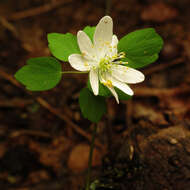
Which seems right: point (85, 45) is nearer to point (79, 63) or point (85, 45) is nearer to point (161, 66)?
point (79, 63)

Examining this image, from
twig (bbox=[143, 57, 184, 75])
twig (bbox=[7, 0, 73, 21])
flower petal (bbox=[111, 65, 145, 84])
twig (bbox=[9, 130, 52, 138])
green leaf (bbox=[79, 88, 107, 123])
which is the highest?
twig (bbox=[7, 0, 73, 21])

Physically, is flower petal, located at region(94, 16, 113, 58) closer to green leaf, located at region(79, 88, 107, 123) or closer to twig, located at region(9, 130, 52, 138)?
green leaf, located at region(79, 88, 107, 123)

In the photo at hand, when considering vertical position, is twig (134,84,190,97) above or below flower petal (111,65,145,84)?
above

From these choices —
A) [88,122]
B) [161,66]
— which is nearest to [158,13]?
[161,66]

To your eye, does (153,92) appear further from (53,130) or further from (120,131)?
(53,130)

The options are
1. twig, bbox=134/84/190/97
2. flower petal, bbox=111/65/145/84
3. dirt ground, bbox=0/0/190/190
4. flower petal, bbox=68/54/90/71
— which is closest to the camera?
flower petal, bbox=68/54/90/71

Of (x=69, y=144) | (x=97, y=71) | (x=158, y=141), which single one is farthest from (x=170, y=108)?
(x=97, y=71)

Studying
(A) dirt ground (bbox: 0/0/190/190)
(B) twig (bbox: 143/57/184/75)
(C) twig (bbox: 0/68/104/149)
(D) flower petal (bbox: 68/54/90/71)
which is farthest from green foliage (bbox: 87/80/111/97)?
(B) twig (bbox: 143/57/184/75)
